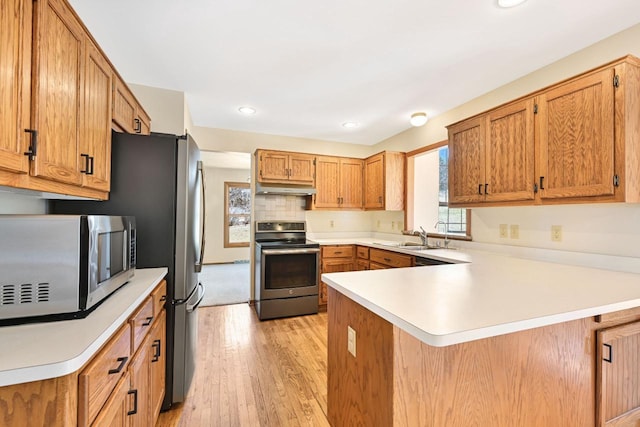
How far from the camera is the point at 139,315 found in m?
1.30

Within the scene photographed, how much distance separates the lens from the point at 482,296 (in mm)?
1229

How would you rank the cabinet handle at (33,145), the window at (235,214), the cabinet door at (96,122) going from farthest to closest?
1. the window at (235,214)
2. the cabinet door at (96,122)
3. the cabinet handle at (33,145)

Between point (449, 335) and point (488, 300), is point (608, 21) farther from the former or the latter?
point (449, 335)

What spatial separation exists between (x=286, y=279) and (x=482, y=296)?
265 cm

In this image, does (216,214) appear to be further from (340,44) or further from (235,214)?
(340,44)

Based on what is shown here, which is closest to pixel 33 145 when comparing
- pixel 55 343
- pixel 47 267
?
pixel 47 267

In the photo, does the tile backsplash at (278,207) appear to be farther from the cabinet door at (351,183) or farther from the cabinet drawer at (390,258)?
the cabinet drawer at (390,258)

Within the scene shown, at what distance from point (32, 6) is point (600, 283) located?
2815 millimetres

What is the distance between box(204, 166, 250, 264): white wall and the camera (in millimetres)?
6977

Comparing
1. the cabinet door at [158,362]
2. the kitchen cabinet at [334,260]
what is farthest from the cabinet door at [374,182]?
the cabinet door at [158,362]

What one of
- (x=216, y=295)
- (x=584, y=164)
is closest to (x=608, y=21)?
(x=584, y=164)

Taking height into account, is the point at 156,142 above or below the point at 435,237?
above

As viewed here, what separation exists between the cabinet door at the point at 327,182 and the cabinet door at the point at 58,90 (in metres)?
3.00

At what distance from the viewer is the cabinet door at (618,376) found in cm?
A: 129
